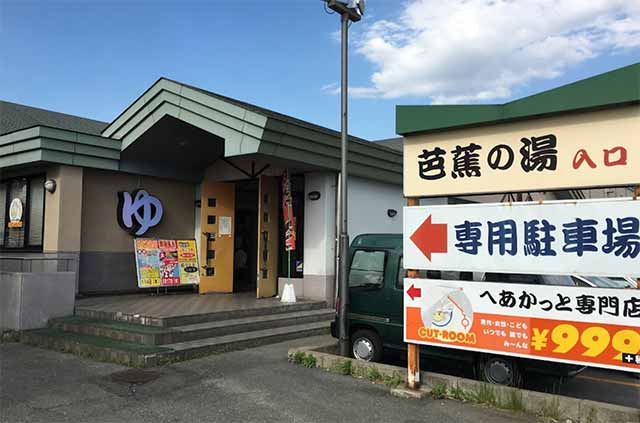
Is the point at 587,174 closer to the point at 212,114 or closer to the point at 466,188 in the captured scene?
the point at 466,188

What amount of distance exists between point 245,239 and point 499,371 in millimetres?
11431

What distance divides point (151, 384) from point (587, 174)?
5462mm

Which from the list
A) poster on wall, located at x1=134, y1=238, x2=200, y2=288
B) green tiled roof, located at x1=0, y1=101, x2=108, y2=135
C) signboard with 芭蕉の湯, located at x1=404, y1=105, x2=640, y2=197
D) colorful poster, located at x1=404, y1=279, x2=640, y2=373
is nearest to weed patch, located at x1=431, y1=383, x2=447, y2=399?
colorful poster, located at x1=404, y1=279, x2=640, y2=373

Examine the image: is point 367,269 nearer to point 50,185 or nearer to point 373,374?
point 373,374

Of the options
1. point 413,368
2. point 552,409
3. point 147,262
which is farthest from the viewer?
point 147,262

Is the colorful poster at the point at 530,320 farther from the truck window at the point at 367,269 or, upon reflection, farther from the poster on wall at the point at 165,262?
the poster on wall at the point at 165,262

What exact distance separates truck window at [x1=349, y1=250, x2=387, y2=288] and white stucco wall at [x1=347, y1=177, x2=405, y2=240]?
14.3ft

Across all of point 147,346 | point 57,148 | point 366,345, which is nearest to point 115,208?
point 57,148

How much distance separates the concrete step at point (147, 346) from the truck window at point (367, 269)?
7.06 feet

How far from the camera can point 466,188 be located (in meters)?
5.82

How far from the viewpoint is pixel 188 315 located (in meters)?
8.98

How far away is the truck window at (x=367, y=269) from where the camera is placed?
7543mm

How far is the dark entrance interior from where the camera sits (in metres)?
15.6

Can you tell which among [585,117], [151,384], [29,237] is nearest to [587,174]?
[585,117]
